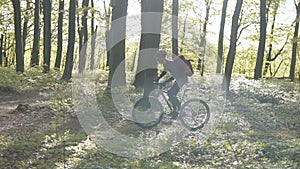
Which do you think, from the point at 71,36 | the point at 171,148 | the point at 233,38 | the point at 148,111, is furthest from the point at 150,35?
the point at 71,36

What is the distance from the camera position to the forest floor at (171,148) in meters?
6.57

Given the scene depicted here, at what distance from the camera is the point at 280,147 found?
26.0 ft

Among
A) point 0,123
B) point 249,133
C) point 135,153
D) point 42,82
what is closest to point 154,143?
point 135,153

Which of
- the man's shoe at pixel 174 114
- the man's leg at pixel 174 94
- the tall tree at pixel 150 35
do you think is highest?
the tall tree at pixel 150 35

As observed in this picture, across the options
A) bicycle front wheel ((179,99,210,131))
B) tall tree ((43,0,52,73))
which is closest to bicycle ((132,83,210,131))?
bicycle front wheel ((179,99,210,131))

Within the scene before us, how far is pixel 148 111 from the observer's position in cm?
1012

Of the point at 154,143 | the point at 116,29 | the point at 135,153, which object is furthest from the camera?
the point at 116,29

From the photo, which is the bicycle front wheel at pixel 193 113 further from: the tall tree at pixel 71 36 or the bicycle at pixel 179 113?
the tall tree at pixel 71 36

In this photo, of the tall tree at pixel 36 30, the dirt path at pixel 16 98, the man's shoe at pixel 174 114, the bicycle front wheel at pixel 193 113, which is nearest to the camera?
the bicycle front wheel at pixel 193 113

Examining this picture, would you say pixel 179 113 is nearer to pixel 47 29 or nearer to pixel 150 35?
pixel 150 35

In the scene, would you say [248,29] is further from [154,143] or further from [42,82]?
[154,143]

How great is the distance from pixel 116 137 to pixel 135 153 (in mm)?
1241

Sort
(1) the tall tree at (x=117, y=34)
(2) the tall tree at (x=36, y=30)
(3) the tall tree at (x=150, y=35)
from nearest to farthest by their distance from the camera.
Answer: (3) the tall tree at (x=150, y=35)
(1) the tall tree at (x=117, y=34)
(2) the tall tree at (x=36, y=30)

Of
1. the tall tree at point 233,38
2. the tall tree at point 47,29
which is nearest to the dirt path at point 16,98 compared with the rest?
the tall tree at point 47,29
